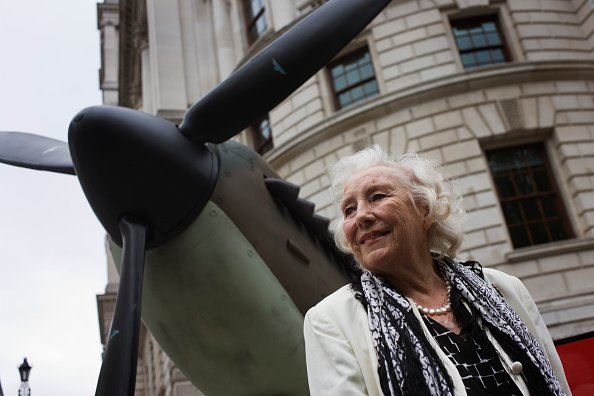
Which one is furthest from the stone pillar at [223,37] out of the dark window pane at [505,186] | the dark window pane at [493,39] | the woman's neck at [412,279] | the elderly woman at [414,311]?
the woman's neck at [412,279]

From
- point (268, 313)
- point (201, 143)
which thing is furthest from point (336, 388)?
point (201, 143)

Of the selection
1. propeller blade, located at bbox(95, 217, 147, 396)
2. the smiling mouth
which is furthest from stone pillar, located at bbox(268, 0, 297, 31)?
the smiling mouth

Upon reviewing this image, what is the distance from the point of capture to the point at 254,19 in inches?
760

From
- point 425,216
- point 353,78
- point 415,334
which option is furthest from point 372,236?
point 353,78

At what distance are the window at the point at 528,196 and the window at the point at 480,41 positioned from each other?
2.59 metres

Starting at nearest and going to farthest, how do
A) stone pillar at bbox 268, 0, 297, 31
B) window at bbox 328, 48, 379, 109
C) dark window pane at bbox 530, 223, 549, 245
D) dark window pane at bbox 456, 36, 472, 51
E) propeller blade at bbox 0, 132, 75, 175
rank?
propeller blade at bbox 0, 132, 75, 175, dark window pane at bbox 530, 223, 549, 245, dark window pane at bbox 456, 36, 472, 51, window at bbox 328, 48, 379, 109, stone pillar at bbox 268, 0, 297, 31

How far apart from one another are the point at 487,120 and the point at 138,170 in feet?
35.6

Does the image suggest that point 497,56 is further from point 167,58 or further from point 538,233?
point 167,58

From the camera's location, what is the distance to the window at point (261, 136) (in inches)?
691

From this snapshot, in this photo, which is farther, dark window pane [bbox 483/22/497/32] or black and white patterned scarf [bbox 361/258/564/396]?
dark window pane [bbox 483/22/497/32]

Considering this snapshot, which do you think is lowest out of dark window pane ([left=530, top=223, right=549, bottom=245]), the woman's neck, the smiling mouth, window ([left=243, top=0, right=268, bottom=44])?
the woman's neck

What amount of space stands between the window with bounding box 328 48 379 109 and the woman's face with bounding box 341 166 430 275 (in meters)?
13.0

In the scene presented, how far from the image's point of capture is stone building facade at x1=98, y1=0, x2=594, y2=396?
1237cm

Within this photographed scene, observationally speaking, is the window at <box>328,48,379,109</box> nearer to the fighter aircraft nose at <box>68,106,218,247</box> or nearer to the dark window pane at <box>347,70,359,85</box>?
the dark window pane at <box>347,70,359,85</box>
